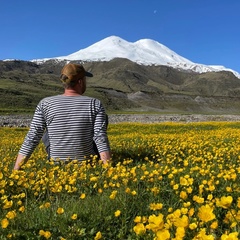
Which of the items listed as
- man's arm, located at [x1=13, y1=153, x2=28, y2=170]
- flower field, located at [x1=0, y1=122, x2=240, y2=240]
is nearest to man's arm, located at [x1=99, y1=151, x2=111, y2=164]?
flower field, located at [x1=0, y1=122, x2=240, y2=240]

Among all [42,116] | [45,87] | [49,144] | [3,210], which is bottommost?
[3,210]

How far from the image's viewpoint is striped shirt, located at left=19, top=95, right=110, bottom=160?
579 cm

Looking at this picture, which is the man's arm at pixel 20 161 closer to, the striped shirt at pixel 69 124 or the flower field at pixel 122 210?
the striped shirt at pixel 69 124

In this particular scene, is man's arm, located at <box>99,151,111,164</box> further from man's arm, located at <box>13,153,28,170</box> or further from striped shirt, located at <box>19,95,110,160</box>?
man's arm, located at <box>13,153,28,170</box>

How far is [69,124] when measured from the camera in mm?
5855

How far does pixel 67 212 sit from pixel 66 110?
9.24ft

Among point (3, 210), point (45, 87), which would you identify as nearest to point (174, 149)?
point (3, 210)

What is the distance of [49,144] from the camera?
6.31 meters

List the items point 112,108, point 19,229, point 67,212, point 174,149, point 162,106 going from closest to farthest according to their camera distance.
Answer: point 19,229 < point 67,212 < point 174,149 < point 112,108 < point 162,106

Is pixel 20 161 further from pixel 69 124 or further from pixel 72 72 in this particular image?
pixel 72 72

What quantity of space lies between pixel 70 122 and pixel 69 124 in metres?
0.04

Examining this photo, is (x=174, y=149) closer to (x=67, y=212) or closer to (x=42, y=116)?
(x=42, y=116)

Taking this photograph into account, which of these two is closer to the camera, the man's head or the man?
the man's head

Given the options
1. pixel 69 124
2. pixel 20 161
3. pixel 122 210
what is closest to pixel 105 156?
pixel 69 124
